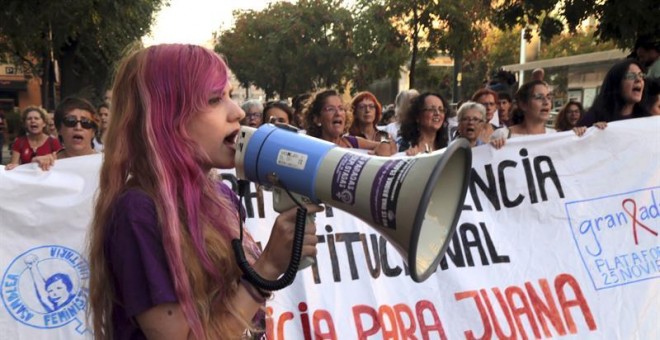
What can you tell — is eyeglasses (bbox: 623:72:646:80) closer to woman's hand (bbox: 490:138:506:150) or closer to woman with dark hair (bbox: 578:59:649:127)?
woman with dark hair (bbox: 578:59:649:127)

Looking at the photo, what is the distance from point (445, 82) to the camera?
2088 cm

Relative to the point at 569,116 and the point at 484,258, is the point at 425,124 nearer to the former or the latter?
the point at 484,258

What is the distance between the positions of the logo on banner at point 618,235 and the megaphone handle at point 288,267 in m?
2.37

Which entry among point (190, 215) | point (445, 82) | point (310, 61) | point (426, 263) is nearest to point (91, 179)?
point (190, 215)

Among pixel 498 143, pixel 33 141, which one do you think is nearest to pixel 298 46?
pixel 33 141

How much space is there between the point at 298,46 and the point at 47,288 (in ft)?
72.6

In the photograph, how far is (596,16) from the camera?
7.16m

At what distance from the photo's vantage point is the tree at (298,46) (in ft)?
75.7

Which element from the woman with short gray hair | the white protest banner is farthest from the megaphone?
the woman with short gray hair

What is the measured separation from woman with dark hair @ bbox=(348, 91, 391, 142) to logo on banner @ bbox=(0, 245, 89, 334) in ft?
10.2

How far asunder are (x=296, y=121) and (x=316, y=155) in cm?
505

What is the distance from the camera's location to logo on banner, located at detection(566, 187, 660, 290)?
316cm

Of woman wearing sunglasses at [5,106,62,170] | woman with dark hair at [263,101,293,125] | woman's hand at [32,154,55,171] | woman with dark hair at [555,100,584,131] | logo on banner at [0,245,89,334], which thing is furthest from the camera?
woman with dark hair at [555,100,584,131]

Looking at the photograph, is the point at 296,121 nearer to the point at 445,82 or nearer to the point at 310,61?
the point at 445,82
